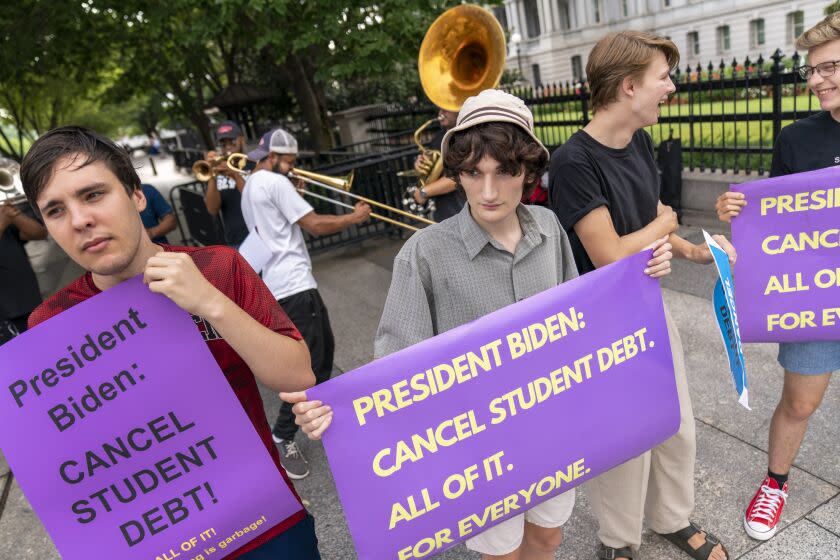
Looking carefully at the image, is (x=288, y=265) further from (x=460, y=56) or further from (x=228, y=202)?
(x=460, y=56)

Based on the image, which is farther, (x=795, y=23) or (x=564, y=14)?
(x=564, y=14)

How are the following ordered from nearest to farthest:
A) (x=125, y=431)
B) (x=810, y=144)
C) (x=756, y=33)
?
(x=125, y=431) < (x=810, y=144) < (x=756, y=33)

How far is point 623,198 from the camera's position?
2254mm

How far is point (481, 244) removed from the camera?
1843mm

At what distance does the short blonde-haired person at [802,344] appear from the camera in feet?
7.47

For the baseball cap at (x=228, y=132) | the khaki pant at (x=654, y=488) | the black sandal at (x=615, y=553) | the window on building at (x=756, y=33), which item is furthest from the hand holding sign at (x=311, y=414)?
the window on building at (x=756, y=33)

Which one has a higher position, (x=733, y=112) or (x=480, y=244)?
(x=480, y=244)

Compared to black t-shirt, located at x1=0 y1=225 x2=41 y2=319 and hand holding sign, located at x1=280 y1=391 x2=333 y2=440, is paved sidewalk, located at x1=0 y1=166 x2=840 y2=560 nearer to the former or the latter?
black t-shirt, located at x1=0 y1=225 x2=41 y2=319

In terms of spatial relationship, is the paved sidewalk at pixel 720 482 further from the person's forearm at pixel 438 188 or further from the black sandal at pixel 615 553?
the person's forearm at pixel 438 188

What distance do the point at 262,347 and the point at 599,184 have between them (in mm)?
1336

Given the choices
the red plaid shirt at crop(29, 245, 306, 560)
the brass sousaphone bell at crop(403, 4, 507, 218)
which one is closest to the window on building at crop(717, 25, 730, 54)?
the brass sousaphone bell at crop(403, 4, 507, 218)

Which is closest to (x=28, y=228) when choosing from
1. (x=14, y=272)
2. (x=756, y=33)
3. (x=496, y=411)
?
(x=14, y=272)

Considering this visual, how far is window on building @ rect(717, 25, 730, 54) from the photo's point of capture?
40.7m

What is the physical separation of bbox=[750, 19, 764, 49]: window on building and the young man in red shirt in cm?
4619
